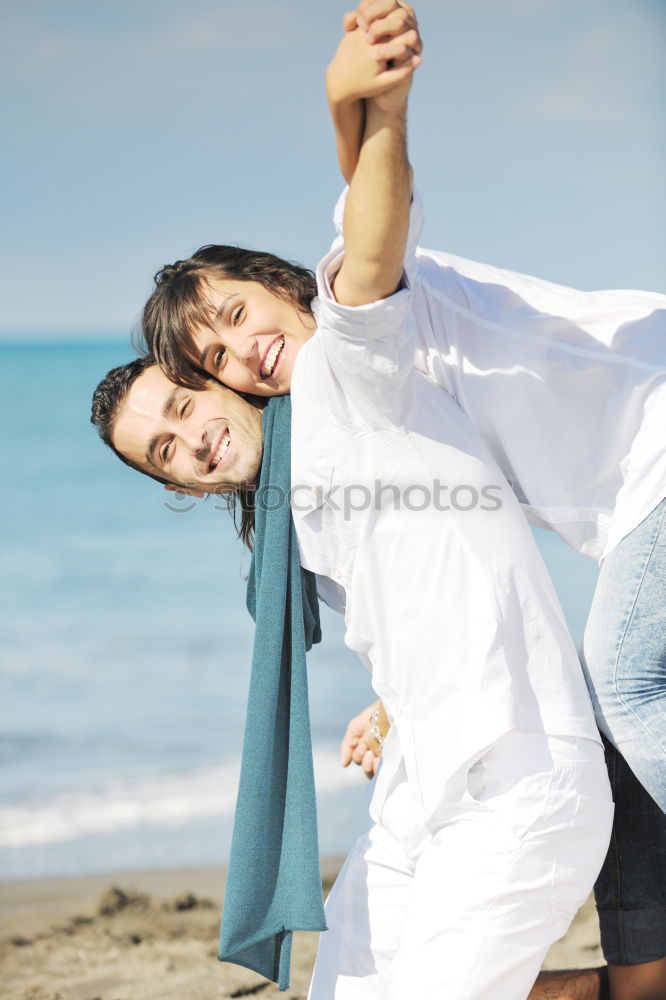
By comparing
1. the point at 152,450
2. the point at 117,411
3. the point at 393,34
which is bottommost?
the point at 152,450

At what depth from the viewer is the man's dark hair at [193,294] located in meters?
2.06

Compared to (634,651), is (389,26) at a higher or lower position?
higher

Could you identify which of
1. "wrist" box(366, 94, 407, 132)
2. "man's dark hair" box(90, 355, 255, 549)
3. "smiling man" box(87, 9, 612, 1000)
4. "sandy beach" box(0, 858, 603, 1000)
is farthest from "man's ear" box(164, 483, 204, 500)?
"sandy beach" box(0, 858, 603, 1000)

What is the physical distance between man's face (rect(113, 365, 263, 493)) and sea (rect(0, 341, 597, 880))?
0.39 meters

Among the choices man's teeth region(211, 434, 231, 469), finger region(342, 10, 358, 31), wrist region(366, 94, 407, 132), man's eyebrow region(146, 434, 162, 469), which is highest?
finger region(342, 10, 358, 31)

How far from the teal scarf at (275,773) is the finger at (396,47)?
31.4 inches

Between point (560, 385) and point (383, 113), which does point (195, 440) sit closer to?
point (560, 385)

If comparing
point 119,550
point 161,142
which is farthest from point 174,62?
point 119,550

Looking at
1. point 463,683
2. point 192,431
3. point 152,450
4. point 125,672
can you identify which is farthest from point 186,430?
point 125,672

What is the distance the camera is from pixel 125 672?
8281mm

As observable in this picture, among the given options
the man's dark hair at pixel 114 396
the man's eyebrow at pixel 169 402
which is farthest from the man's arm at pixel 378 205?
the man's dark hair at pixel 114 396

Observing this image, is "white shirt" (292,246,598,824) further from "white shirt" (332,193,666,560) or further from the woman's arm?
the woman's arm

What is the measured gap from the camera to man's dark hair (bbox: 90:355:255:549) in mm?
2236

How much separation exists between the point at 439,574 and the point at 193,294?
2.67 ft
